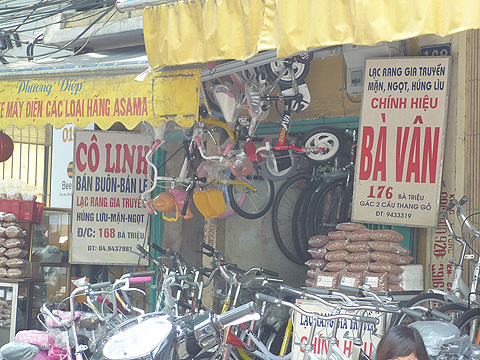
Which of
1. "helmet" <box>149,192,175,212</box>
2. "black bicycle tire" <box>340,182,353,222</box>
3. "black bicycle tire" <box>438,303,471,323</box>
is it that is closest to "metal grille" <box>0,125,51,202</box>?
"helmet" <box>149,192,175,212</box>

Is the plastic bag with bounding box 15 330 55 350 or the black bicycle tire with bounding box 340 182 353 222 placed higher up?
the black bicycle tire with bounding box 340 182 353 222

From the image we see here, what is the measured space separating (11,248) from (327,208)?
13.7ft

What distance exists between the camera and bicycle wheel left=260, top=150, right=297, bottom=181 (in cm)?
864

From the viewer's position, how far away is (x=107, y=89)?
7.07 metres

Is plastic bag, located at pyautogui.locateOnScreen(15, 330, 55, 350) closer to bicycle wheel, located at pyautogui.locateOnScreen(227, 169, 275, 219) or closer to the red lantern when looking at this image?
bicycle wheel, located at pyautogui.locateOnScreen(227, 169, 275, 219)

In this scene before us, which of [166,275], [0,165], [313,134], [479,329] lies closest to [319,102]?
[313,134]

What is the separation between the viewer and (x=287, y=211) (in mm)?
9766

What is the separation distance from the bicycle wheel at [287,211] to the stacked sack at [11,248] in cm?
333

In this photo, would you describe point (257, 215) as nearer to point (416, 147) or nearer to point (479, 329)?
point (416, 147)

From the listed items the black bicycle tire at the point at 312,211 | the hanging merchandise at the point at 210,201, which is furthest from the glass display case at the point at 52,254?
the black bicycle tire at the point at 312,211

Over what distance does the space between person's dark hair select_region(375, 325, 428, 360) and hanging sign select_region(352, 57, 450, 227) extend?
3.66 metres

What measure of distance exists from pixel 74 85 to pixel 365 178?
3220 millimetres

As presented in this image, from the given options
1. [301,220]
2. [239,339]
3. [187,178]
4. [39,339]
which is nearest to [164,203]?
[187,178]

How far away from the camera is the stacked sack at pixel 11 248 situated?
9246 mm
